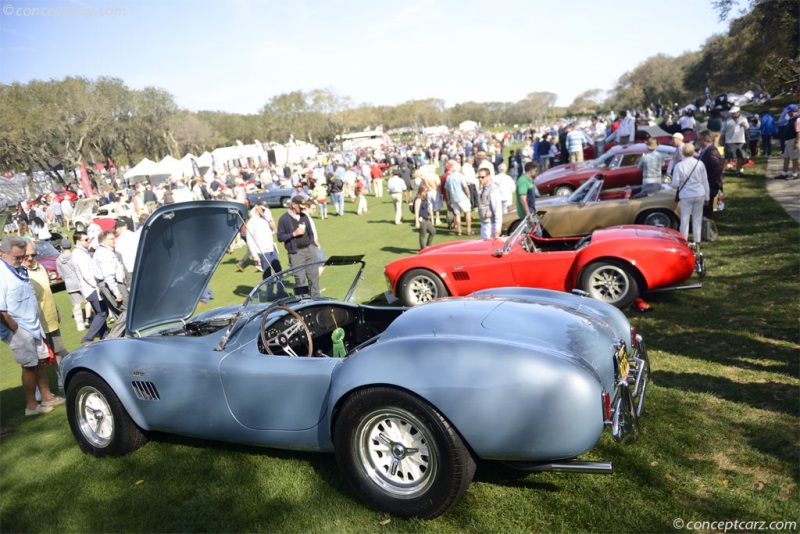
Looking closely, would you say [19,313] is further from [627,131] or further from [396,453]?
[627,131]

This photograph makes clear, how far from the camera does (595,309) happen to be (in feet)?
14.5

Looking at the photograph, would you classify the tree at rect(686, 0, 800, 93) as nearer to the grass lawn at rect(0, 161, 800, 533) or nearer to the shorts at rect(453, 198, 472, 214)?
the grass lawn at rect(0, 161, 800, 533)

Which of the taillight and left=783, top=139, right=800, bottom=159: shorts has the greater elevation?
left=783, top=139, right=800, bottom=159: shorts

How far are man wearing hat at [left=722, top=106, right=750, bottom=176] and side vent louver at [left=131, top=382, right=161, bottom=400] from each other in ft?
53.6

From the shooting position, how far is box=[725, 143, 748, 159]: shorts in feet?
54.7

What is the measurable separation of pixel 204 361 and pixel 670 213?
908 centimetres

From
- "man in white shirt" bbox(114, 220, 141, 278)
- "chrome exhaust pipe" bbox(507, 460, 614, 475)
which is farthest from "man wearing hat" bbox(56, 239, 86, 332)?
"chrome exhaust pipe" bbox(507, 460, 614, 475)

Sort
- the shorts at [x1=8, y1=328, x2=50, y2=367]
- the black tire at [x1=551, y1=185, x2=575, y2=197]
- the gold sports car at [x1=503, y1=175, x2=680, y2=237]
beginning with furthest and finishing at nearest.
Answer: the black tire at [x1=551, y1=185, x2=575, y2=197], the gold sports car at [x1=503, y1=175, x2=680, y2=237], the shorts at [x1=8, y1=328, x2=50, y2=367]

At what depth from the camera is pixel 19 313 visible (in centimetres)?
563

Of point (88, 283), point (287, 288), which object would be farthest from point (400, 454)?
point (88, 283)

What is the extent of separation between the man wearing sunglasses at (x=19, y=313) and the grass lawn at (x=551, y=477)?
68 centimetres

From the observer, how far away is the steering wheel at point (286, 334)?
4.16 metres

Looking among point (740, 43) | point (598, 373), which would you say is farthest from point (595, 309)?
point (740, 43)

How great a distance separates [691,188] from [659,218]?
1113 mm
